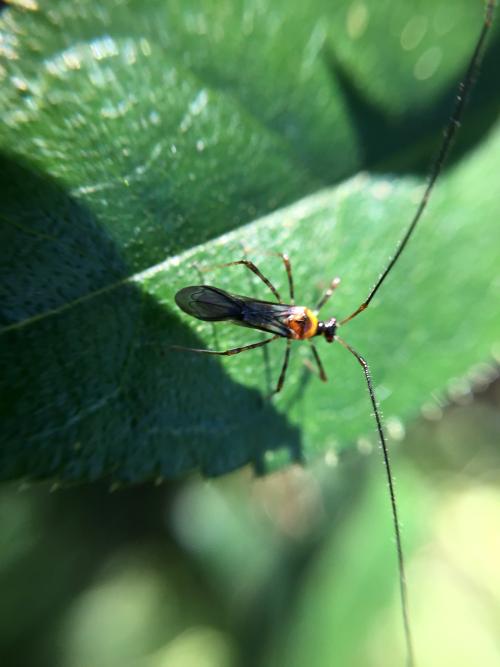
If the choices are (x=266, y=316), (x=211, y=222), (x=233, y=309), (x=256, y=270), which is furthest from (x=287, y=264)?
Result: (x=211, y=222)

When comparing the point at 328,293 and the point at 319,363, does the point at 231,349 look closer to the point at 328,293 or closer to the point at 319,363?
the point at 319,363

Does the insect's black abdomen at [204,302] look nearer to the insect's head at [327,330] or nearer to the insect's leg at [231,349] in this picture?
the insect's leg at [231,349]

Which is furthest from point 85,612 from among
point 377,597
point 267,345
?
point 267,345

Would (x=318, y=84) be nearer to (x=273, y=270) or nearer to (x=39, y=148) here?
(x=273, y=270)

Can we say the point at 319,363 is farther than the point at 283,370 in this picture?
Yes

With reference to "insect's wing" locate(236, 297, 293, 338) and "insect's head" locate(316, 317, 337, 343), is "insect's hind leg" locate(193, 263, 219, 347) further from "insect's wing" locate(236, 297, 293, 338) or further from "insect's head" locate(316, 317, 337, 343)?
"insect's head" locate(316, 317, 337, 343)

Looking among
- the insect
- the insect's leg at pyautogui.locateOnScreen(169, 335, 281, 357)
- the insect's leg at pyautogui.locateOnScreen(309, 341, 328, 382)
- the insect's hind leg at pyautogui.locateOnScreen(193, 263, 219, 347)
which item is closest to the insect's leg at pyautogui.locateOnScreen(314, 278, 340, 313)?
the insect
